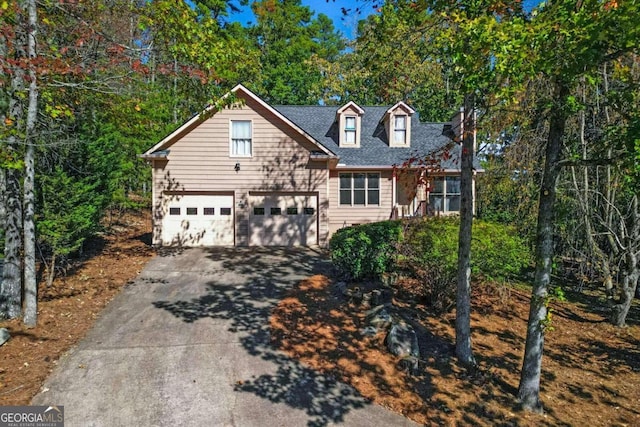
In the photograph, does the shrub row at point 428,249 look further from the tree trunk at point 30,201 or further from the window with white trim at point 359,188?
the tree trunk at point 30,201

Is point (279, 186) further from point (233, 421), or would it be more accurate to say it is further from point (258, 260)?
point (233, 421)

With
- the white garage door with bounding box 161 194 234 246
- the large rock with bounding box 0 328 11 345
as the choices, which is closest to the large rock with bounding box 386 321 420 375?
the large rock with bounding box 0 328 11 345

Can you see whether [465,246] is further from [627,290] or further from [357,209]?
[357,209]

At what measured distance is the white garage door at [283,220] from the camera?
14461 millimetres

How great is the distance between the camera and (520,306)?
1014 cm

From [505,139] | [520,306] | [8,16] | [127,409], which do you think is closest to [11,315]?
[127,409]

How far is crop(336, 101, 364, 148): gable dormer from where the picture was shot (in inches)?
661

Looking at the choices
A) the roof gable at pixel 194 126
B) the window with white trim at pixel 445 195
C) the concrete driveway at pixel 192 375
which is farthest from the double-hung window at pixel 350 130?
the concrete driveway at pixel 192 375

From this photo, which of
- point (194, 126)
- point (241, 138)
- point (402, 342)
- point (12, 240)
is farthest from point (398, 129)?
point (12, 240)

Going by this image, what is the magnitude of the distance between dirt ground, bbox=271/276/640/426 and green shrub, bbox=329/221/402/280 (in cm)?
85

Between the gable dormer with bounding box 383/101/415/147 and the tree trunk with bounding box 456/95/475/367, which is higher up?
the gable dormer with bounding box 383/101/415/147

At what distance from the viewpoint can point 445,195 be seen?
54.7 ft

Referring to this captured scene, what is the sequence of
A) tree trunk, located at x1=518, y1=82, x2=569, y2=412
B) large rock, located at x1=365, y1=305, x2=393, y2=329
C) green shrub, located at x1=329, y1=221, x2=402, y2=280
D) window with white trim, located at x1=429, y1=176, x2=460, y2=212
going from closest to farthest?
1. tree trunk, located at x1=518, y1=82, x2=569, y2=412
2. large rock, located at x1=365, y1=305, x2=393, y2=329
3. green shrub, located at x1=329, y1=221, x2=402, y2=280
4. window with white trim, located at x1=429, y1=176, x2=460, y2=212

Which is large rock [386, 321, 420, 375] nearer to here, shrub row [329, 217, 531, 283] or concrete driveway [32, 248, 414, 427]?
concrete driveway [32, 248, 414, 427]
